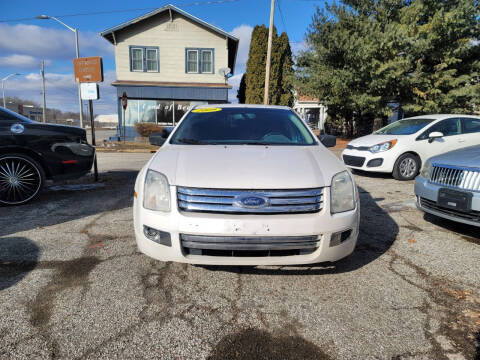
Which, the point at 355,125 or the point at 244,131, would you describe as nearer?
the point at 244,131

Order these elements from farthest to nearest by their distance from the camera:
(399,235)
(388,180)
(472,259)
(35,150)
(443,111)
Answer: (443,111) → (388,180) → (35,150) → (399,235) → (472,259)

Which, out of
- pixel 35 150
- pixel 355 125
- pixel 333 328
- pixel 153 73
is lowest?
pixel 333 328

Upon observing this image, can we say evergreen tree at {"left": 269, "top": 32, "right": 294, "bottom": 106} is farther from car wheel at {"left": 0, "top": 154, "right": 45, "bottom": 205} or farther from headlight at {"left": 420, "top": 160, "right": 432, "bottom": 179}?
car wheel at {"left": 0, "top": 154, "right": 45, "bottom": 205}

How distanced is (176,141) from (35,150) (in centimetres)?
287

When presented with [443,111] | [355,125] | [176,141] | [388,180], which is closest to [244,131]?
[176,141]

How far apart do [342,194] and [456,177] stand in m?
1.97

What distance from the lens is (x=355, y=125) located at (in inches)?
739

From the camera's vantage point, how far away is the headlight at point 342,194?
2.25m

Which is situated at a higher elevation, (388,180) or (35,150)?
(35,150)

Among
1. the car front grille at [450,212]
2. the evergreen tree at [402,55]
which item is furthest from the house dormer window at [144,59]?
the car front grille at [450,212]

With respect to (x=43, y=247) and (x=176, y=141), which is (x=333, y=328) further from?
(x=43, y=247)

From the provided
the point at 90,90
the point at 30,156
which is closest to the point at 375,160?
the point at 30,156

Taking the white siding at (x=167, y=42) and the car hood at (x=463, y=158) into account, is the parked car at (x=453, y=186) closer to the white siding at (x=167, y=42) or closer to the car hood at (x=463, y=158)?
the car hood at (x=463, y=158)

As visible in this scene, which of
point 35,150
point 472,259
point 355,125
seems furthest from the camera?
point 355,125
